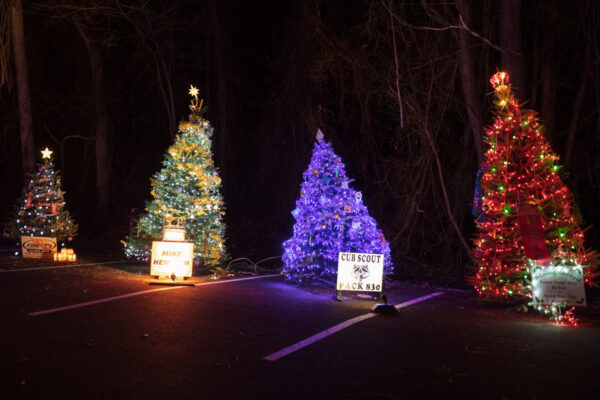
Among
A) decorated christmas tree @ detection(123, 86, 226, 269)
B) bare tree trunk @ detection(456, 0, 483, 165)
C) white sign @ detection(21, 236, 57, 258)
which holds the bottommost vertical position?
white sign @ detection(21, 236, 57, 258)

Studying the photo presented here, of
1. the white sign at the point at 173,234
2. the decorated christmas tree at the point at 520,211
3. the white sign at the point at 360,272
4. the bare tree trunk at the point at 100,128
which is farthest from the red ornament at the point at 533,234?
the bare tree trunk at the point at 100,128

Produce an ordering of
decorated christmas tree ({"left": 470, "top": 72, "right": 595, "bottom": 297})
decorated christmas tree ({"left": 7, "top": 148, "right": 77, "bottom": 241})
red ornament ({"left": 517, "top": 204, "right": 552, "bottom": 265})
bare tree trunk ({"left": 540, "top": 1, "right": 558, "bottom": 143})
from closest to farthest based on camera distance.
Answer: red ornament ({"left": 517, "top": 204, "right": 552, "bottom": 265}) → decorated christmas tree ({"left": 470, "top": 72, "right": 595, "bottom": 297}) → bare tree trunk ({"left": 540, "top": 1, "right": 558, "bottom": 143}) → decorated christmas tree ({"left": 7, "top": 148, "right": 77, "bottom": 241})

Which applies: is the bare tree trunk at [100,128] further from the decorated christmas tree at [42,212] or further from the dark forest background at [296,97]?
the decorated christmas tree at [42,212]

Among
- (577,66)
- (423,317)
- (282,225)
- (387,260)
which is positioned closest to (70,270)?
(387,260)

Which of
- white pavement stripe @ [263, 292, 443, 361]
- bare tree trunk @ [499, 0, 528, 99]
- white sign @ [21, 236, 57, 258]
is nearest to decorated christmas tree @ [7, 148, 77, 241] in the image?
white sign @ [21, 236, 57, 258]

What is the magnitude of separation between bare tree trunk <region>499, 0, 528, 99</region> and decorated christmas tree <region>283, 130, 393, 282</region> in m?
4.50

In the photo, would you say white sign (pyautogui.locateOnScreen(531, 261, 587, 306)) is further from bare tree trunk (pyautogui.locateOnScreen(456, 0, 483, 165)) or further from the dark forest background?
bare tree trunk (pyautogui.locateOnScreen(456, 0, 483, 165))

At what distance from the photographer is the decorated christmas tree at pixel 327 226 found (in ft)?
35.6

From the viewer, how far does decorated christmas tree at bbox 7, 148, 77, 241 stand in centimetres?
1499

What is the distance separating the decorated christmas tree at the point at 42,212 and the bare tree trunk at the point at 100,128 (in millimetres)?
6235

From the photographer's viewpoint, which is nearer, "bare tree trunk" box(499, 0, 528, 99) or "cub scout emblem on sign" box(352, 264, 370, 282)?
"cub scout emblem on sign" box(352, 264, 370, 282)

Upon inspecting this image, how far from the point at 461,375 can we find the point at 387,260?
585 cm

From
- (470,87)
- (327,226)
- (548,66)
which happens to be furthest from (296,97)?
(327,226)

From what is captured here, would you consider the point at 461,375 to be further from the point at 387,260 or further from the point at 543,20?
the point at 543,20
